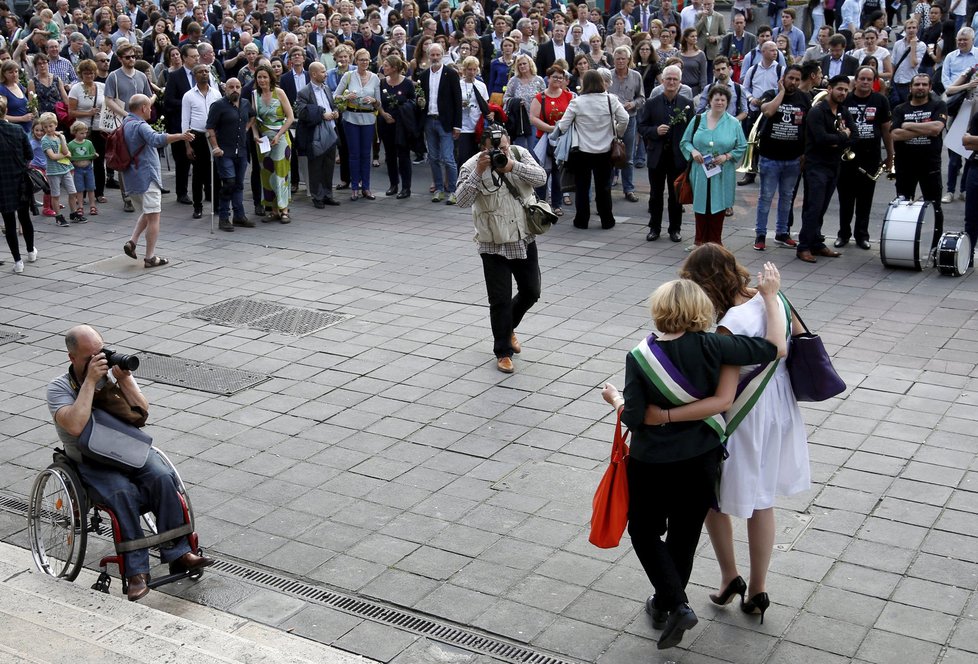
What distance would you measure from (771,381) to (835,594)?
1.20 m

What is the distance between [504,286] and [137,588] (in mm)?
3945

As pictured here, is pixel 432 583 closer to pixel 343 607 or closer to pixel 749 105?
pixel 343 607

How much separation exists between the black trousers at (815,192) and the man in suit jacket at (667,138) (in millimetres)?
1511

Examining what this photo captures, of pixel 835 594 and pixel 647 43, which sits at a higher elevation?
pixel 647 43

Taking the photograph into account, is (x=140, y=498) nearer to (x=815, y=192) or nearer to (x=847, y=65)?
(x=815, y=192)

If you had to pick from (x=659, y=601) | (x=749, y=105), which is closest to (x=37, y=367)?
(x=659, y=601)

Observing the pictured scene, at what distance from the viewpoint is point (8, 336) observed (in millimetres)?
10023

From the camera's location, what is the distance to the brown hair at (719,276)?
5.09 meters

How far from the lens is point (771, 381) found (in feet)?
16.7

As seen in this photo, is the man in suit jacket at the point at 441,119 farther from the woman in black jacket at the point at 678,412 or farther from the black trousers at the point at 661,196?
the woman in black jacket at the point at 678,412

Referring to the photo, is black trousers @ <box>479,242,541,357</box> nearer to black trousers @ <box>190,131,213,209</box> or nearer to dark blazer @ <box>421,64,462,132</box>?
dark blazer @ <box>421,64,462,132</box>

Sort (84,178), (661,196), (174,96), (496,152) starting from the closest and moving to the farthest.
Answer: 1. (496,152)
2. (661,196)
3. (84,178)
4. (174,96)

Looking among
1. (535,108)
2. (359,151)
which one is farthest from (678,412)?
(359,151)

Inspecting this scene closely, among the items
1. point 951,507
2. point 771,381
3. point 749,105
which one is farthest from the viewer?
point 749,105
